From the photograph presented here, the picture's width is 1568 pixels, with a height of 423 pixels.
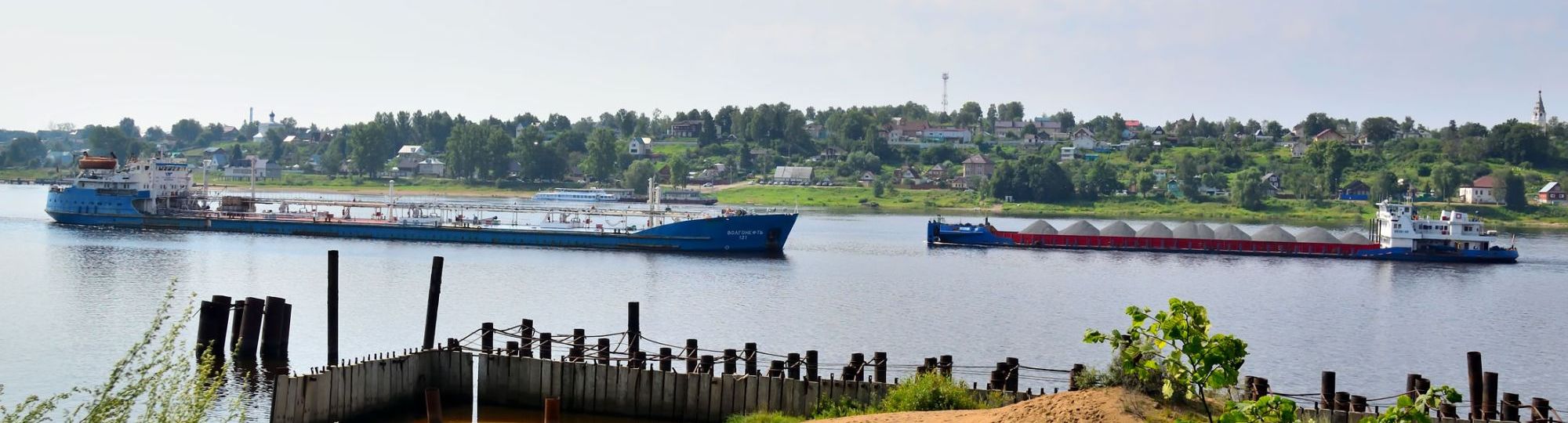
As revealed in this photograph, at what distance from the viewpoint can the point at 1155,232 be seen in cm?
9000

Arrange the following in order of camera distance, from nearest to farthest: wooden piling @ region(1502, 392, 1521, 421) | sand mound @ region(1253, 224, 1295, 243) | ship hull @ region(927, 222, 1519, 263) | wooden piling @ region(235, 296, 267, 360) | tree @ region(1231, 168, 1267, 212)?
wooden piling @ region(1502, 392, 1521, 421) → wooden piling @ region(235, 296, 267, 360) → ship hull @ region(927, 222, 1519, 263) → sand mound @ region(1253, 224, 1295, 243) → tree @ region(1231, 168, 1267, 212)

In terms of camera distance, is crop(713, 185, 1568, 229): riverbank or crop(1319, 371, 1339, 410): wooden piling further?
crop(713, 185, 1568, 229): riverbank

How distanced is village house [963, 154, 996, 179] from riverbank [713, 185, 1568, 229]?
10.6 meters

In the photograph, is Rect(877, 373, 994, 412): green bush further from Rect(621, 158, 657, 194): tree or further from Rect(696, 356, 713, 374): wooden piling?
Rect(621, 158, 657, 194): tree

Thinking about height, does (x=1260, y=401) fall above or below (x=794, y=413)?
above

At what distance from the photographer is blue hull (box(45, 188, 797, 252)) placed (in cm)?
8050

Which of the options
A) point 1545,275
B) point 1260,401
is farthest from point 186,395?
point 1545,275

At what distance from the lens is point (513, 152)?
637 ft

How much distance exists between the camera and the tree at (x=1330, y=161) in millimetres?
154875

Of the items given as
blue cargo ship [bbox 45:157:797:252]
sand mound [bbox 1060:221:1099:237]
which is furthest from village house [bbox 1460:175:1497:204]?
blue cargo ship [bbox 45:157:797:252]

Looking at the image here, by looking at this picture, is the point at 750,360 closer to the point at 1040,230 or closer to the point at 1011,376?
the point at 1011,376

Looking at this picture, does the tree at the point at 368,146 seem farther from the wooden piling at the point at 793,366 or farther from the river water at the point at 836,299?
the wooden piling at the point at 793,366

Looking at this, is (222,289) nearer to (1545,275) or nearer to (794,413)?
(794,413)

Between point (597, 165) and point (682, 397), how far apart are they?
519 feet
